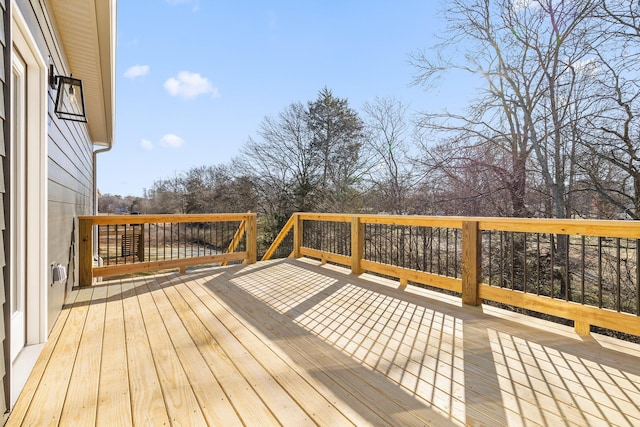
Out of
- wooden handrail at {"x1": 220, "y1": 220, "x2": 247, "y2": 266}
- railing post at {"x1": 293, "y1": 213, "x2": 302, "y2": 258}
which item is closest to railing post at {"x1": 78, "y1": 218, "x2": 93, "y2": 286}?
wooden handrail at {"x1": 220, "y1": 220, "x2": 247, "y2": 266}

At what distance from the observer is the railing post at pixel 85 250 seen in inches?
144

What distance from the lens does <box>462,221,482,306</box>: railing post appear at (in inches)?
116

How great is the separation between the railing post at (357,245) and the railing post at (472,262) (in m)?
1.51

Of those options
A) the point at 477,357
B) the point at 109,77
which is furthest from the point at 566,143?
the point at 109,77

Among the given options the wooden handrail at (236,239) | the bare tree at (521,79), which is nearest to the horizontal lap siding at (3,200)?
the wooden handrail at (236,239)

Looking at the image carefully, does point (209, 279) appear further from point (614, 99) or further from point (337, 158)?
point (337, 158)

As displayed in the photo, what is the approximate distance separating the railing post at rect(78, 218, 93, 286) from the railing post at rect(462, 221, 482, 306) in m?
4.23

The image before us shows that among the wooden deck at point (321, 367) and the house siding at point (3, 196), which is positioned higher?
the house siding at point (3, 196)

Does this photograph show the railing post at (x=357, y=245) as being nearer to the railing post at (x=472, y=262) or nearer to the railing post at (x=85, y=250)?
the railing post at (x=472, y=262)

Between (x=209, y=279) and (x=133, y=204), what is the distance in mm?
20123

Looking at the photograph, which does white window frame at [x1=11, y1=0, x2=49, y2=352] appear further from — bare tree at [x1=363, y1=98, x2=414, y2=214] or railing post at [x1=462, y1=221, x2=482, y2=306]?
bare tree at [x1=363, y1=98, x2=414, y2=214]

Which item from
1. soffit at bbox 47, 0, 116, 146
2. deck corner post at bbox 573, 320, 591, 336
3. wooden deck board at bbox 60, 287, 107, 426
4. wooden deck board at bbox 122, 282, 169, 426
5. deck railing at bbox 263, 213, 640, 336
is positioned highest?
soffit at bbox 47, 0, 116, 146

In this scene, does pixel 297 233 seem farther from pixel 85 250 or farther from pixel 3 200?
pixel 3 200

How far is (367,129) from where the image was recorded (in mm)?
10695
